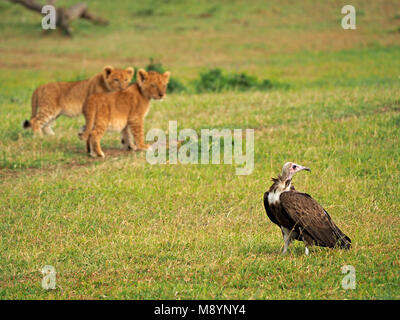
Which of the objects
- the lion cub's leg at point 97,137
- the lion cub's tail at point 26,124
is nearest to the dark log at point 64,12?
the lion cub's tail at point 26,124

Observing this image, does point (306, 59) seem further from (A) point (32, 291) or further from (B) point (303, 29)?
(A) point (32, 291)

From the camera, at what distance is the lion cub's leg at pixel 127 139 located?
1145 cm

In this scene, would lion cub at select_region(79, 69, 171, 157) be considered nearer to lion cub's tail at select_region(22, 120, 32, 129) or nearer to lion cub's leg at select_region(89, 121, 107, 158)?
lion cub's leg at select_region(89, 121, 107, 158)

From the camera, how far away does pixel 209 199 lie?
29.2ft

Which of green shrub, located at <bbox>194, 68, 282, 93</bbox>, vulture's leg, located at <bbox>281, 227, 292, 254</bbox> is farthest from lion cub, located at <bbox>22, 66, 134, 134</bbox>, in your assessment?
vulture's leg, located at <bbox>281, 227, 292, 254</bbox>

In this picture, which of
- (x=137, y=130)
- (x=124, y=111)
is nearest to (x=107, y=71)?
(x=124, y=111)

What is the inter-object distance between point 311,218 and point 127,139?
5353 millimetres

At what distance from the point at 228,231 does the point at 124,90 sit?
13.9 feet

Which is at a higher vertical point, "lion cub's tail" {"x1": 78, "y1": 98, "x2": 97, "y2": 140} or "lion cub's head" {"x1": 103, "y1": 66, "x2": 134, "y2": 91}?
"lion cub's head" {"x1": 103, "y1": 66, "x2": 134, "y2": 91}

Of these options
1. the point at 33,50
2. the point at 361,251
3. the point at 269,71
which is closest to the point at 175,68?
the point at 269,71

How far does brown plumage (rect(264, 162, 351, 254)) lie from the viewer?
21.8 feet

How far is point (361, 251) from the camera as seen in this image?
22.4 ft

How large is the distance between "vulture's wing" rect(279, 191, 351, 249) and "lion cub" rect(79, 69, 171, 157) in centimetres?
485

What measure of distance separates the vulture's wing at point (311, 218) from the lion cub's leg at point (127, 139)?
16.7ft
